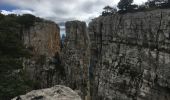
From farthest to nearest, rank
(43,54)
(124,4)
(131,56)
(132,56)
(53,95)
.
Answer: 1. (43,54)
2. (124,4)
3. (131,56)
4. (132,56)
5. (53,95)

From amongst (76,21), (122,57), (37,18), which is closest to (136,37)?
(122,57)

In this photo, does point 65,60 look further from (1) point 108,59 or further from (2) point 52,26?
(1) point 108,59

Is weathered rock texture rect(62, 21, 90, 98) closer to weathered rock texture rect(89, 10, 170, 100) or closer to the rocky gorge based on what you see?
the rocky gorge

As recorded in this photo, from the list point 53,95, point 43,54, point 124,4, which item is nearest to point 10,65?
point 53,95

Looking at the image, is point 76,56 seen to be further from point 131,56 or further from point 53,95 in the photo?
point 53,95

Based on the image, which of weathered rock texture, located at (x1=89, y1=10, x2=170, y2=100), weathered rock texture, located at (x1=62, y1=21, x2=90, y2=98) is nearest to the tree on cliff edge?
weathered rock texture, located at (x1=89, y1=10, x2=170, y2=100)
